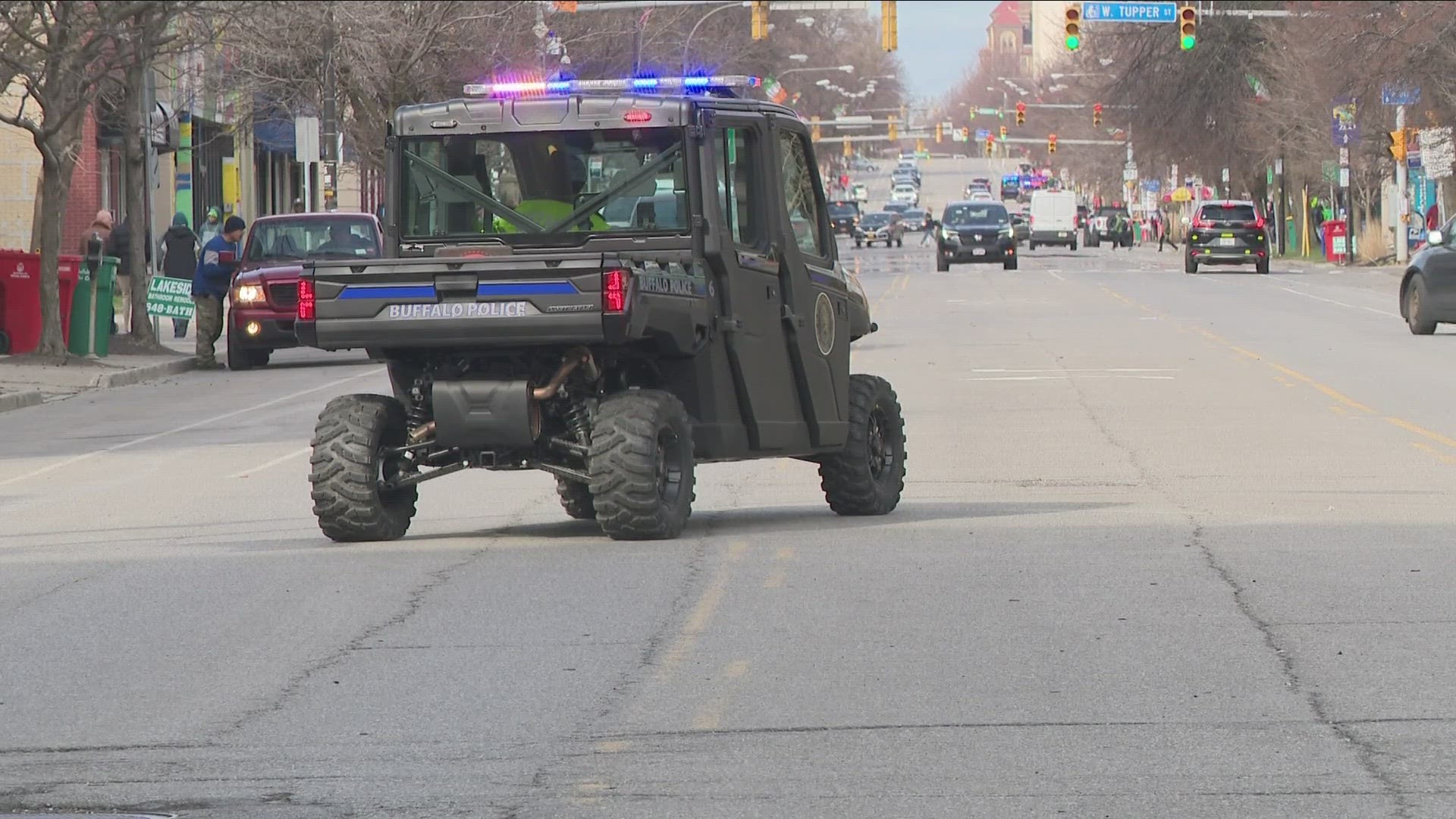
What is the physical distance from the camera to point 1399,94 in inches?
1981

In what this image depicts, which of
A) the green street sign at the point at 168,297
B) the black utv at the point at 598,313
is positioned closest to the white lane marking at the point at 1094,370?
the green street sign at the point at 168,297

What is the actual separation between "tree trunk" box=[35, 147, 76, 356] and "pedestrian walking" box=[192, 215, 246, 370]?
1640mm

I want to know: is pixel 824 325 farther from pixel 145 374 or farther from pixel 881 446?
pixel 145 374

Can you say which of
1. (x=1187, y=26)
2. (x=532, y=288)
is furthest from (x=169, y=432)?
(x=1187, y=26)

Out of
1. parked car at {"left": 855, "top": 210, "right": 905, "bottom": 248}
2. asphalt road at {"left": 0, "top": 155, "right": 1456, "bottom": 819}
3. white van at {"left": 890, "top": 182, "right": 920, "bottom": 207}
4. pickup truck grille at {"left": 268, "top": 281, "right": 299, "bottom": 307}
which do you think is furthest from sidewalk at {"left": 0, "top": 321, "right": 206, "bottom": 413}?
white van at {"left": 890, "top": 182, "right": 920, "bottom": 207}

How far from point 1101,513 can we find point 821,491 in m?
2.40

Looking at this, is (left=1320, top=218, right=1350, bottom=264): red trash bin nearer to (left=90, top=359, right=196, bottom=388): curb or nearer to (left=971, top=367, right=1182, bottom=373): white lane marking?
(left=971, top=367, right=1182, bottom=373): white lane marking

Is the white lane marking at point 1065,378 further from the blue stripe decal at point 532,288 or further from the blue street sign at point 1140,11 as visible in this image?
the blue street sign at point 1140,11

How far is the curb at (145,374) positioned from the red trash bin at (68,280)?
1519 mm

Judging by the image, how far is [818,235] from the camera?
511 inches

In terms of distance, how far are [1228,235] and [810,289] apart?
44850 mm

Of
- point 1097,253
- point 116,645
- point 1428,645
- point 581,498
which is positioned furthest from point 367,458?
point 1097,253

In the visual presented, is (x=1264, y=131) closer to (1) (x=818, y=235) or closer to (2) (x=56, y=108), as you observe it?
(2) (x=56, y=108)

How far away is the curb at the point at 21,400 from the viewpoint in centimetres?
2400
